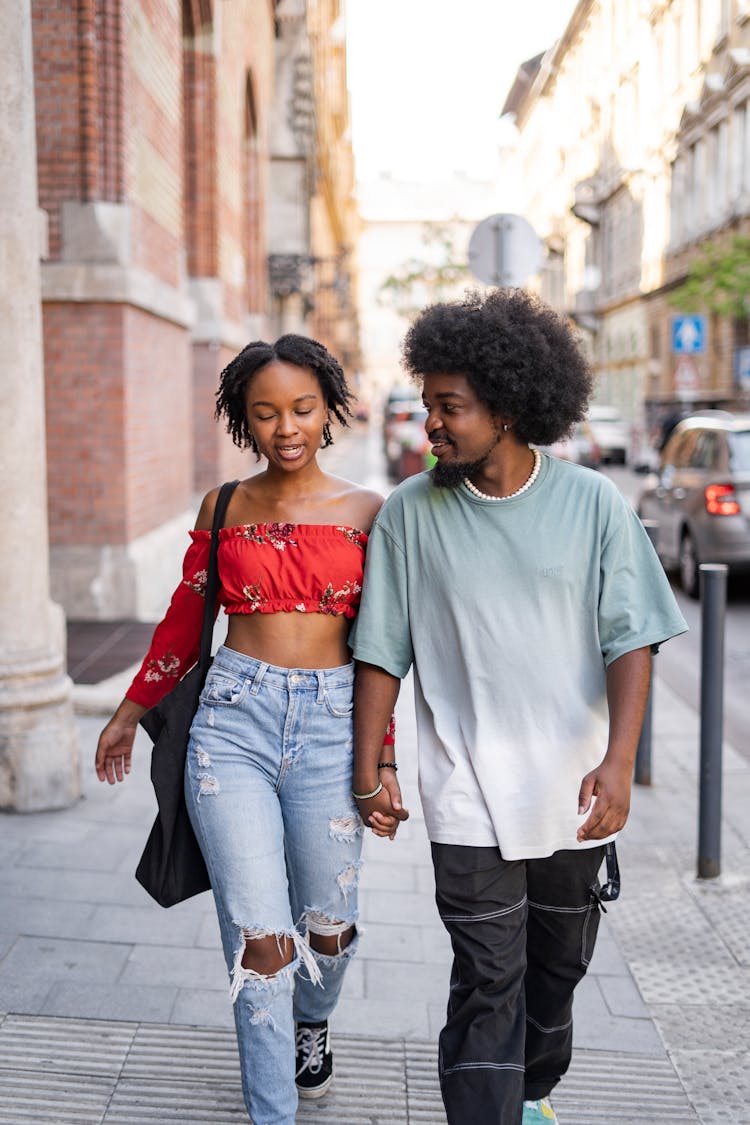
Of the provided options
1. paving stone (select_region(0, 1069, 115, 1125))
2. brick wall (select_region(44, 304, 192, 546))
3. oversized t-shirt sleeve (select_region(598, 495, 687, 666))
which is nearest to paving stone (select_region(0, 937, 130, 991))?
paving stone (select_region(0, 1069, 115, 1125))

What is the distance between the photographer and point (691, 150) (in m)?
41.3

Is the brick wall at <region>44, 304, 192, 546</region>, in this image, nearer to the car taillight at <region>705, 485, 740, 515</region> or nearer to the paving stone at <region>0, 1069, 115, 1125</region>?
the car taillight at <region>705, 485, 740, 515</region>

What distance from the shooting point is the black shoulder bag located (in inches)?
117

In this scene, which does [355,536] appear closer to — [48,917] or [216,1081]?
[216,1081]

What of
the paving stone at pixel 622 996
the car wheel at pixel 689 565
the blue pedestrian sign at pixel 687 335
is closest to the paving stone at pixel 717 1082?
the paving stone at pixel 622 996

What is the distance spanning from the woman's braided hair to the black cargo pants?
1.12m

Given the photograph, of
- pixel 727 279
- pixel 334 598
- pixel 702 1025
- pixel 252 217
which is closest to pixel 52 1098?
pixel 334 598

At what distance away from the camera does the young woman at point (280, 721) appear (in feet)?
9.42

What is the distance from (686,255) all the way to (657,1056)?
4057cm

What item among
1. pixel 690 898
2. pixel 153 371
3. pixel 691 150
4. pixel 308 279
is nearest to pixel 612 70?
pixel 691 150

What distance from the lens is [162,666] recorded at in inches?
126

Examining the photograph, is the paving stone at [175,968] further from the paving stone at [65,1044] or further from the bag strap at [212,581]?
the bag strap at [212,581]

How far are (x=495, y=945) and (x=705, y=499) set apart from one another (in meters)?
10.3

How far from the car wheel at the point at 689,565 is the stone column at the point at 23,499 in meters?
8.34
